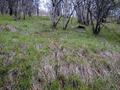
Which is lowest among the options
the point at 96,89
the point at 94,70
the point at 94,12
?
the point at 96,89

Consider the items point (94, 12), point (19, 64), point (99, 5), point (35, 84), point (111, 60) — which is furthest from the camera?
point (94, 12)

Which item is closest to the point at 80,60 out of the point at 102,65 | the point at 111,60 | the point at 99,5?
the point at 102,65

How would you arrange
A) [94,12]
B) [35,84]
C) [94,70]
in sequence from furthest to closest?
1. [94,12]
2. [94,70]
3. [35,84]

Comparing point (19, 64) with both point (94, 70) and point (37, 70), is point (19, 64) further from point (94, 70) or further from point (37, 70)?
point (94, 70)

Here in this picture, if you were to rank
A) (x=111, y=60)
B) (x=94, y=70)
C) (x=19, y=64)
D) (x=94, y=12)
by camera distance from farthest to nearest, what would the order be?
(x=94, y=12) < (x=111, y=60) < (x=94, y=70) < (x=19, y=64)

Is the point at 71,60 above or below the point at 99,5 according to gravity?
below

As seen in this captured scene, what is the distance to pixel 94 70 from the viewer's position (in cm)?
800

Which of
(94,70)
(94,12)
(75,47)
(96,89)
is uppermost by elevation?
(94,12)

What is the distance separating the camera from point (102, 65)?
8477mm

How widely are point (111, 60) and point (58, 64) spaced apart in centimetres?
259

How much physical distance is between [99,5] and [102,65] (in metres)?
7.40

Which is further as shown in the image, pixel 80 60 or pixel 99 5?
pixel 99 5

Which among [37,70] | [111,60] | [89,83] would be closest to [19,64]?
[37,70]

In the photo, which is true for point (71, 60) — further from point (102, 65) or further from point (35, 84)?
point (35, 84)
